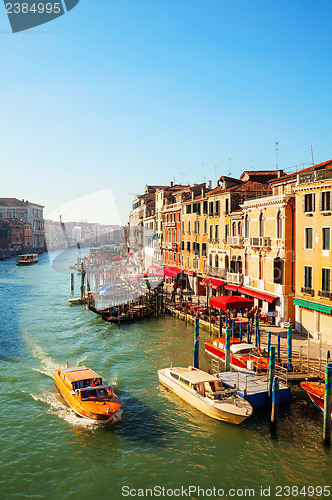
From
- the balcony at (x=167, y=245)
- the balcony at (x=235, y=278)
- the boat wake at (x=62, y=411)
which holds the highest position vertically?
the balcony at (x=167, y=245)

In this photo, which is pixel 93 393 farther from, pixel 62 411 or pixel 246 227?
pixel 246 227

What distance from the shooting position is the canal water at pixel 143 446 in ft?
41.4

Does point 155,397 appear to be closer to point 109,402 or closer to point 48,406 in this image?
point 109,402

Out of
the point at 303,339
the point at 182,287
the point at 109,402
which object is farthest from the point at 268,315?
the point at 182,287

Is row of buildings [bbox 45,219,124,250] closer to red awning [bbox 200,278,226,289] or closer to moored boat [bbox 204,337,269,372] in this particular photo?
red awning [bbox 200,278,226,289]

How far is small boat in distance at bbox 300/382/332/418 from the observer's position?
651 inches

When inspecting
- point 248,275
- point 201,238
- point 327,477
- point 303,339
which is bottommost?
point 327,477

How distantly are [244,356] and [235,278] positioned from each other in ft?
36.5

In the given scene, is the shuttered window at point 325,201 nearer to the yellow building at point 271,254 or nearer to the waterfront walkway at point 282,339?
the yellow building at point 271,254

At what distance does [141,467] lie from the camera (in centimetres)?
1344

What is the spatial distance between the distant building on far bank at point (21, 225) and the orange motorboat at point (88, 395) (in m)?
130

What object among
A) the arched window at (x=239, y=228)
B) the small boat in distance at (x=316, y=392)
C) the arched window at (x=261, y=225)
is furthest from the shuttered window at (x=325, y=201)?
the arched window at (x=239, y=228)

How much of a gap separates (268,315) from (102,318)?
13696 mm

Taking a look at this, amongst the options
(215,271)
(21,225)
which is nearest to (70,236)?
(21,225)
